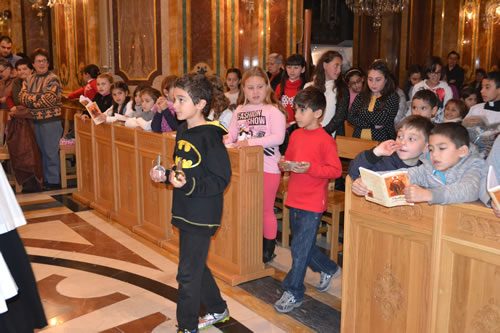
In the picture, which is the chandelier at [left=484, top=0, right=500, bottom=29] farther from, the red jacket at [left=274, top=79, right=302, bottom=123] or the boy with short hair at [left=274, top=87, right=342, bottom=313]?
the boy with short hair at [left=274, top=87, right=342, bottom=313]

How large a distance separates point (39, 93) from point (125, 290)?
4.53m

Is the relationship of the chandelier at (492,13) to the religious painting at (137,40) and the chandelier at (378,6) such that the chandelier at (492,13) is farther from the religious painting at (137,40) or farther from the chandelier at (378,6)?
the religious painting at (137,40)

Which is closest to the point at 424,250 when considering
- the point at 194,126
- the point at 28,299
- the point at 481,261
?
the point at 481,261

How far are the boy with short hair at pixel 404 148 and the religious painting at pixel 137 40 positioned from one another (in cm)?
616

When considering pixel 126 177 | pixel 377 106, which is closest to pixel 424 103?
pixel 377 106

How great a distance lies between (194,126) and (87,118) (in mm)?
4229

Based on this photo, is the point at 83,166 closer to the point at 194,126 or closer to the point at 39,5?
the point at 194,126

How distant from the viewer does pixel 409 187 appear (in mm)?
2402

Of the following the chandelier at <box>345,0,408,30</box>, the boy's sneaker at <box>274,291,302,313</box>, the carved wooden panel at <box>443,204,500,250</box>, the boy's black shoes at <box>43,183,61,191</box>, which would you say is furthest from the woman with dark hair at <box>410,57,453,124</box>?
the boy's black shoes at <box>43,183,61,191</box>

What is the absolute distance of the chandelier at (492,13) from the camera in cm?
1100

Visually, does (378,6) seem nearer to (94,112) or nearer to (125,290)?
(94,112)

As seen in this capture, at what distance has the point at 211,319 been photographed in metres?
3.49

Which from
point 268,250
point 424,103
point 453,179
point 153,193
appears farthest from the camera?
point 153,193

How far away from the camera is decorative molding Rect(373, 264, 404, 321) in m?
2.69
